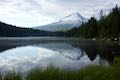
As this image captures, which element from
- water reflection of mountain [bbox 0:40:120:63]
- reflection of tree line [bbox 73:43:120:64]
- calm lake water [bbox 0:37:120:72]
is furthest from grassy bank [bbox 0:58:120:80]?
water reflection of mountain [bbox 0:40:120:63]

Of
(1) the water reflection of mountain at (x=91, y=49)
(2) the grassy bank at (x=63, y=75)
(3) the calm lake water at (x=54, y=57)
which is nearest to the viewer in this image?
(2) the grassy bank at (x=63, y=75)

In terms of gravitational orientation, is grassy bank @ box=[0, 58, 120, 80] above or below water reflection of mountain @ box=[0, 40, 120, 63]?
above

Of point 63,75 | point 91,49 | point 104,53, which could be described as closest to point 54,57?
point 104,53

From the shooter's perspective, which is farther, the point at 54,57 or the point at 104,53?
the point at 104,53

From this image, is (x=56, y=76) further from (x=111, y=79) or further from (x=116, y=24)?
(x=116, y=24)

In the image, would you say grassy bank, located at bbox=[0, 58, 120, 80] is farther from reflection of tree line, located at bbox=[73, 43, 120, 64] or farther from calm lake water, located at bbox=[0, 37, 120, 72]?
reflection of tree line, located at bbox=[73, 43, 120, 64]

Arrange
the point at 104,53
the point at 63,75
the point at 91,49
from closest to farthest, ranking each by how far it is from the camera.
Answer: the point at 63,75 → the point at 104,53 → the point at 91,49

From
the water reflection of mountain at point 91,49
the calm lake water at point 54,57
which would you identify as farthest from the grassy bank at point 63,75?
the water reflection of mountain at point 91,49

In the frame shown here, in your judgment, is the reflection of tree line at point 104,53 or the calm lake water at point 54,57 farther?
the reflection of tree line at point 104,53

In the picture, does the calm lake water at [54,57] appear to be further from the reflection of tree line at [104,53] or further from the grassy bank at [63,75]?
the grassy bank at [63,75]

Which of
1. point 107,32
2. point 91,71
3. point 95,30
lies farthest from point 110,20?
point 91,71

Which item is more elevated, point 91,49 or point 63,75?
point 63,75

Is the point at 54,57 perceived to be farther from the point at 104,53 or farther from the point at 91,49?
the point at 91,49

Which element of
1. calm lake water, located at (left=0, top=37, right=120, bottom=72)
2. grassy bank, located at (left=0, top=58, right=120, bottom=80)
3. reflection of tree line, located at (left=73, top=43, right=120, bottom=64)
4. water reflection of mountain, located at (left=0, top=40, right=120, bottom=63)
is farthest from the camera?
water reflection of mountain, located at (left=0, top=40, right=120, bottom=63)
